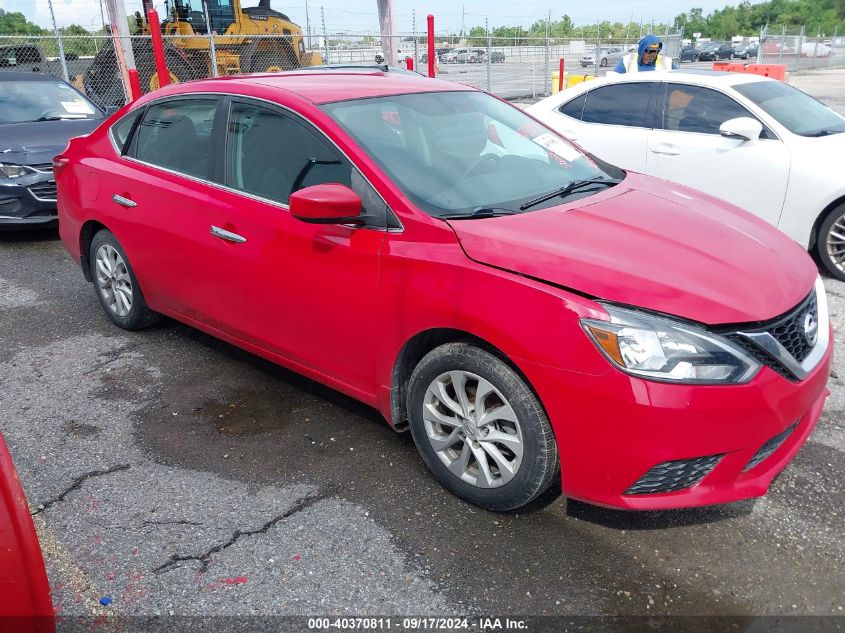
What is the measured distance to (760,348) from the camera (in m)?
2.45

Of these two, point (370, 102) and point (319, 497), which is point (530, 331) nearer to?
point (319, 497)

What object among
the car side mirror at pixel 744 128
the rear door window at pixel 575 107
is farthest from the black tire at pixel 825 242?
the rear door window at pixel 575 107

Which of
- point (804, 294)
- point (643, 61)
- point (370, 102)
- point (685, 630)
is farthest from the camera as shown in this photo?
point (643, 61)

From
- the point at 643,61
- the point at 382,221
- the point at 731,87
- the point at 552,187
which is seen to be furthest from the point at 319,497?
the point at 643,61

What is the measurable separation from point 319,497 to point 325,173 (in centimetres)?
142

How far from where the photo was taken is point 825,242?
5527 millimetres

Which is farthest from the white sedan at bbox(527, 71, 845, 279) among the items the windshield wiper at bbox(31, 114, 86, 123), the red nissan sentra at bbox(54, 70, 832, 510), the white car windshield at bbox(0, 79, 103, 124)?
the white car windshield at bbox(0, 79, 103, 124)

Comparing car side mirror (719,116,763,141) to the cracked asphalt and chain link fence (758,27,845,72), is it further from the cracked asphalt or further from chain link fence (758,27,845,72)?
chain link fence (758,27,845,72)

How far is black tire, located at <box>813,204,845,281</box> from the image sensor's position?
214 inches

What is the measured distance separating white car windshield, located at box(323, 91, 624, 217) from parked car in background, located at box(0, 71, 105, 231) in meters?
4.93

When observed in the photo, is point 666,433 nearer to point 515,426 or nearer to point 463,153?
point 515,426

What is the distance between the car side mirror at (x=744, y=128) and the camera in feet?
18.5

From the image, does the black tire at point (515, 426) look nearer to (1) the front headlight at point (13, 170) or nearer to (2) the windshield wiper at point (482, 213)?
(2) the windshield wiper at point (482, 213)

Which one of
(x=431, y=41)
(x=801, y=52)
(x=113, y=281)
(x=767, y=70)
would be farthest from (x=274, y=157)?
(x=801, y=52)
